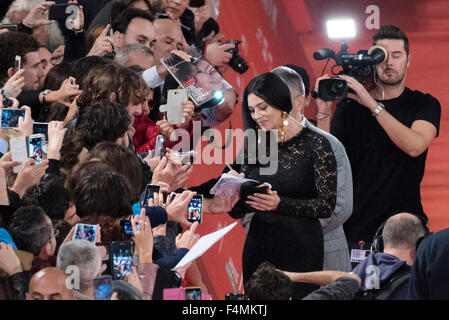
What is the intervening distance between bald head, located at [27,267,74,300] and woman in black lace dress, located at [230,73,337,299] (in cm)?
131

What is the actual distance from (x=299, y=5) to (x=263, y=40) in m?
0.38

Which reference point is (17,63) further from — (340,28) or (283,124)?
(340,28)

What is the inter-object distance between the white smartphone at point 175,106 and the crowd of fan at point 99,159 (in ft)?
0.09

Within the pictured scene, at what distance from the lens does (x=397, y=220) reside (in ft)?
11.3

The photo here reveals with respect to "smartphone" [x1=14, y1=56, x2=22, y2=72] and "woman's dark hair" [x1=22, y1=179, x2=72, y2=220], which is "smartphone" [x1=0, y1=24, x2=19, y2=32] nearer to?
"smartphone" [x1=14, y1=56, x2=22, y2=72]

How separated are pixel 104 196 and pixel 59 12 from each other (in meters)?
1.88

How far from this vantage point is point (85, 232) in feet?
8.54

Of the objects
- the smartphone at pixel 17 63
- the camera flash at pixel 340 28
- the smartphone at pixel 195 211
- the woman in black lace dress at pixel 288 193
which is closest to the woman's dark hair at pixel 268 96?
the woman in black lace dress at pixel 288 193

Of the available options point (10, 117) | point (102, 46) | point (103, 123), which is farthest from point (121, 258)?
point (102, 46)

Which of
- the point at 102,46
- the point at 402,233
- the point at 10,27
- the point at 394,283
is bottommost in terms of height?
the point at 394,283

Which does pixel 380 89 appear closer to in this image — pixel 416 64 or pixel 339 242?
pixel 339 242

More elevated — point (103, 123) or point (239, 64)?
point (239, 64)

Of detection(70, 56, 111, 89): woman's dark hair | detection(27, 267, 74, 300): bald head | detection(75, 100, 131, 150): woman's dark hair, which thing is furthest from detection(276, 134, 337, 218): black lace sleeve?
detection(27, 267, 74, 300): bald head

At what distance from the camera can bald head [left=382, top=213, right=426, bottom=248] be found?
339 centimetres
